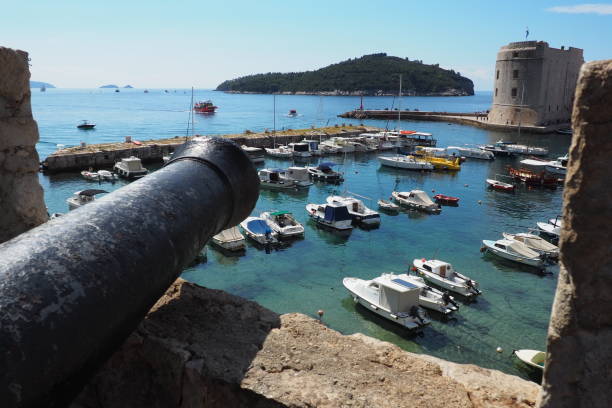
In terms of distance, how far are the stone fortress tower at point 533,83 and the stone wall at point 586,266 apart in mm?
74787

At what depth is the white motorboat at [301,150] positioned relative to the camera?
4809cm

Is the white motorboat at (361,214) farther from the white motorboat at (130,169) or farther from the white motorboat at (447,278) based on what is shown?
the white motorboat at (130,169)

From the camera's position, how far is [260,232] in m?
23.2

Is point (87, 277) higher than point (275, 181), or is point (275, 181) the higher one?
point (87, 277)

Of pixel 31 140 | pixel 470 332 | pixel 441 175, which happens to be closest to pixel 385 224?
pixel 470 332

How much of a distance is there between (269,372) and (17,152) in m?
2.77

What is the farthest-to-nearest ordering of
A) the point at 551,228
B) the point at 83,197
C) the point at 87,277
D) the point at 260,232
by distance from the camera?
the point at 83,197 → the point at 551,228 → the point at 260,232 → the point at 87,277

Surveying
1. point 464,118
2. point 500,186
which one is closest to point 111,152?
point 500,186

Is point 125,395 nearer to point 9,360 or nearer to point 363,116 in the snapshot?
point 9,360

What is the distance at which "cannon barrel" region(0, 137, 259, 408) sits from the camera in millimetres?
1972

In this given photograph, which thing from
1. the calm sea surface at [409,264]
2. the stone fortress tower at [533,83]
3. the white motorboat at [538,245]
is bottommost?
the calm sea surface at [409,264]

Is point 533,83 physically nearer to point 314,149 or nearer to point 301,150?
point 314,149

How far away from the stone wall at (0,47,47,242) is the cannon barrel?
138 cm

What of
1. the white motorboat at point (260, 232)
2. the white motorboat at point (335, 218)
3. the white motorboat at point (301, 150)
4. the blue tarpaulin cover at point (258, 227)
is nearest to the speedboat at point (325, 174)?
the white motorboat at point (301, 150)
